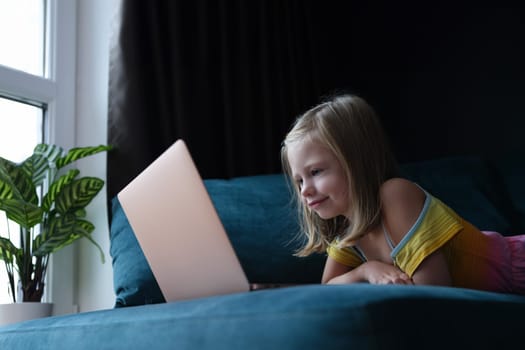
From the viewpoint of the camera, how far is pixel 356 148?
140cm

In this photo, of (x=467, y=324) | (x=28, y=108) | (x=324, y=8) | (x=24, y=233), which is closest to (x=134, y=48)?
(x=28, y=108)

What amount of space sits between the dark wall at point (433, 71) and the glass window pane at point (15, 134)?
1.27m

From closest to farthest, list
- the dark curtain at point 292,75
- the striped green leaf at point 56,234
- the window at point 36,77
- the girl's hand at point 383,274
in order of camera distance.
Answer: the girl's hand at point 383,274
the striped green leaf at point 56,234
the window at point 36,77
the dark curtain at point 292,75

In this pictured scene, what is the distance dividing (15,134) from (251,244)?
996mm

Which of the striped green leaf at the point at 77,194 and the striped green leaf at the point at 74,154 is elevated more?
the striped green leaf at the point at 74,154

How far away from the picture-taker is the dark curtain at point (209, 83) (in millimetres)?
2197

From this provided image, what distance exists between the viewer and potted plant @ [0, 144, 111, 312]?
1856mm

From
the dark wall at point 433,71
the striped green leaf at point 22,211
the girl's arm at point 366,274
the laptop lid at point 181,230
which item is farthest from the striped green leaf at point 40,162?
the dark wall at point 433,71

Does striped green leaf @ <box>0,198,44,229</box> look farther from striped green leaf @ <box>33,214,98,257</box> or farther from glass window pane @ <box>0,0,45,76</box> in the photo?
glass window pane @ <box>0,0,45,76</box>

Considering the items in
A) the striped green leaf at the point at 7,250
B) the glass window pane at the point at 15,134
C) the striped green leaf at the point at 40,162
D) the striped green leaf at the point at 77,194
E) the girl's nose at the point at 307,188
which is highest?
the glass window pane at the point at 15,134

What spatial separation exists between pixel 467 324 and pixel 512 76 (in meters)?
1.88

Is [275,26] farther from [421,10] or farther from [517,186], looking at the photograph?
[517,186]

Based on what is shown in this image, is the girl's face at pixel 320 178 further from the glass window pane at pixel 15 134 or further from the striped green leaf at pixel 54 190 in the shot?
the glass window pane at pixel 15 134

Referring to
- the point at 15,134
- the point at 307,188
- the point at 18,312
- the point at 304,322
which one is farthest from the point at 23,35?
the point at 304,322
